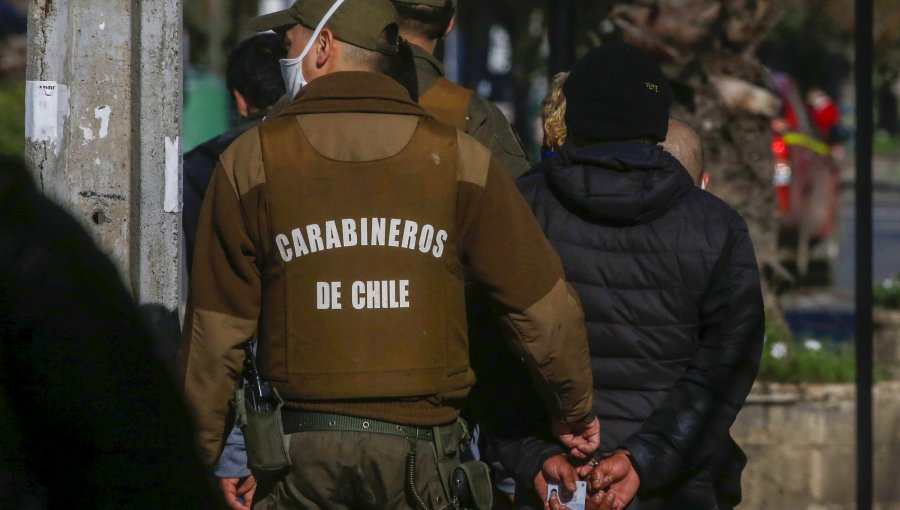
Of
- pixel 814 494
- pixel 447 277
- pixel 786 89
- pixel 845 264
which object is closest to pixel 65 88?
pixel 447 277

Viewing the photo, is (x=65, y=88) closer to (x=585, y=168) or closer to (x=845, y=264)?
(x=585, y=168)

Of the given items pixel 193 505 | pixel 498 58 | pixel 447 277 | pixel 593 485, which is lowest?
pixel 593 485

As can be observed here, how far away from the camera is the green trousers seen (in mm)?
2992

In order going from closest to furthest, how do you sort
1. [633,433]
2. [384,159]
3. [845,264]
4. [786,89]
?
[384,159] < [633,433] < [786,89] < [845,264]

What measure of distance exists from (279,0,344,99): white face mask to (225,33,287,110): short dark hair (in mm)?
1190

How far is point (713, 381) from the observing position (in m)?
3.18

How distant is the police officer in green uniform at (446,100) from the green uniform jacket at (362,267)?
805 mm

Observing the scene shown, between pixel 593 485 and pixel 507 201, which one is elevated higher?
pixel 507 201

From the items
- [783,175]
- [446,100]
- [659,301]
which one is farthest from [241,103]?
[783,175]

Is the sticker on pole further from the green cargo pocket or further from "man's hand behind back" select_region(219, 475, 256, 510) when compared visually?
"man's hand behind back" select_region(219, 475, 256, 510)

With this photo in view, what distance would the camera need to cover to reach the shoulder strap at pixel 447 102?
12.8 ft

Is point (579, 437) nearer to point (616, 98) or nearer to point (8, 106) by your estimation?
point (616, 98)

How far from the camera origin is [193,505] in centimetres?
179

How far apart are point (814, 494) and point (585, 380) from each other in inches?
118
